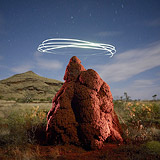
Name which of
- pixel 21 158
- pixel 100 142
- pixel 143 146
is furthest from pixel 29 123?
pixel 143 146

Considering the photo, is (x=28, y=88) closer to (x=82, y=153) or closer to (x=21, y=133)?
(x=21, y=133)

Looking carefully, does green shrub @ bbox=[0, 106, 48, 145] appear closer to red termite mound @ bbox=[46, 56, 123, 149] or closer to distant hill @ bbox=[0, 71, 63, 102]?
red termite mound @ bbox=[46, 56, 123, 149]

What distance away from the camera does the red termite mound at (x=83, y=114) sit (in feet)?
21.1

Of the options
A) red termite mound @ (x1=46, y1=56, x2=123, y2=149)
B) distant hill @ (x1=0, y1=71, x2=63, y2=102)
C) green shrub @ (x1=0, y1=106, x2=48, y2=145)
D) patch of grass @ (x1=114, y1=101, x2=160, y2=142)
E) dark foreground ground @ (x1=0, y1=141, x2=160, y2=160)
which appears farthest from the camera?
distant hill @ (x1=0, y1=71, x2=63, y2=102)

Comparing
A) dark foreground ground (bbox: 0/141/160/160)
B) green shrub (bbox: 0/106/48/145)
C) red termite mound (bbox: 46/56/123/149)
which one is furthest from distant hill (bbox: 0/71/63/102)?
dark foreground ground (bbox: 0/141/160/160)

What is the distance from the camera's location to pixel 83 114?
21.4ft

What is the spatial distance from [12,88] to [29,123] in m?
75.8

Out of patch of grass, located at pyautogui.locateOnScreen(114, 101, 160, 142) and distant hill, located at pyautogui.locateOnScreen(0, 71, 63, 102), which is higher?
distant hill, located at pyautogui.locateOnScreen(0, 71, 63, 102)

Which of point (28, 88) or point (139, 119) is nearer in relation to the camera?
point (139, 119)

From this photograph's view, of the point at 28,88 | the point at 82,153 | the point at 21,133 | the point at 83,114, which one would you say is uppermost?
the point at 28,88

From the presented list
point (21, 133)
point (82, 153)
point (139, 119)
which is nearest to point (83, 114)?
point (82, 153)

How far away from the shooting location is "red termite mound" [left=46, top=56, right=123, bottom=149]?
644 centimetres

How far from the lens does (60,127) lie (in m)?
6.59

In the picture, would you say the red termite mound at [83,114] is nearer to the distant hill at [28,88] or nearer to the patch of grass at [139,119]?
the patch of grass at [139,119]
